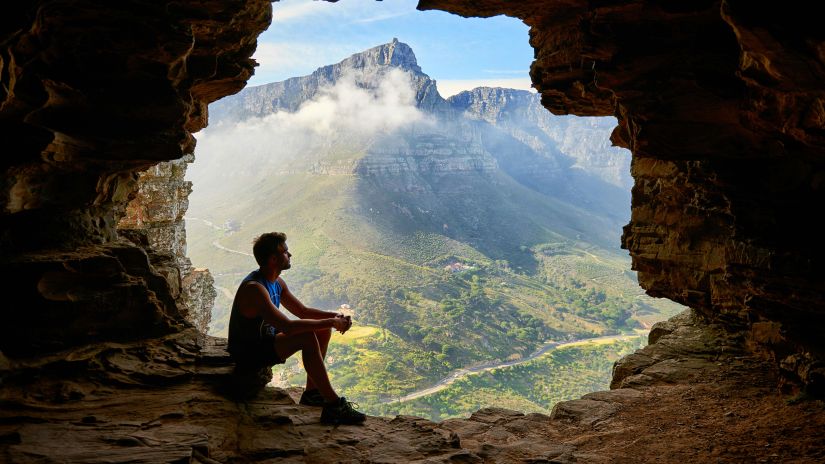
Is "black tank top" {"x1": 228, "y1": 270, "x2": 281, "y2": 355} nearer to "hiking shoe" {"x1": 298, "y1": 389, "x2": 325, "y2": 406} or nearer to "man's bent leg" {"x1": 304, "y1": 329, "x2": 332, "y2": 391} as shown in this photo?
"man's bent leg" {"x1": 304, "y1": 329, "x2": 332, "y2": 391}

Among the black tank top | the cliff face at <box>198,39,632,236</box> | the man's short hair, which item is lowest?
the black tank top

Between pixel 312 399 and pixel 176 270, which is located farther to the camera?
pixel 176 270

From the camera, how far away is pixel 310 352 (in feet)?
25.3

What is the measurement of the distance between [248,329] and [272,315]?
0.77 meters

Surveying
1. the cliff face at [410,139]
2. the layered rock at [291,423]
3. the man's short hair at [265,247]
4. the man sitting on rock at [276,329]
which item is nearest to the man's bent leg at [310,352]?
the man sitting on rock at [276,329]

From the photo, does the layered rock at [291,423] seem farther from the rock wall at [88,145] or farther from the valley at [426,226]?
the valley at [426,226]

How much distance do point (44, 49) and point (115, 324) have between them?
15.2 feet

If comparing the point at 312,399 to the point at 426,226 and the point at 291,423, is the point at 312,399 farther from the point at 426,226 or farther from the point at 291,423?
the point at 426,226

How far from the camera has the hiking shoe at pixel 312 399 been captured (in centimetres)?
827

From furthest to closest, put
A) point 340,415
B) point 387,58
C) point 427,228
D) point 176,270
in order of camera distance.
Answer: point 387,58 → point 427,228 → point 176,270 → point 340,415

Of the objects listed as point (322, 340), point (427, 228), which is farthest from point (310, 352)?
point (427, 228)

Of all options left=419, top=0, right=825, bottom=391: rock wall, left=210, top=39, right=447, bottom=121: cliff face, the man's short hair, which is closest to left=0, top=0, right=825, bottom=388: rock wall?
left=419, top=0, right=825, bottom=391: rock wall

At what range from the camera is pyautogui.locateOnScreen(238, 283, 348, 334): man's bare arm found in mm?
7316

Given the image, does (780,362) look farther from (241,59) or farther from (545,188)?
(545,188)
